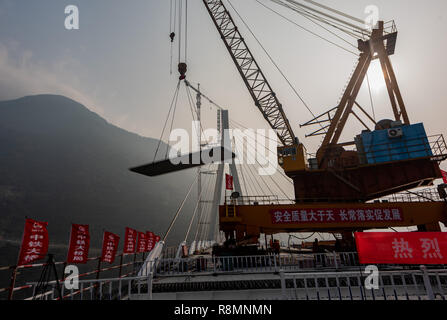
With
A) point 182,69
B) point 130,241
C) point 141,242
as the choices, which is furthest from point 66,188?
point 130,241

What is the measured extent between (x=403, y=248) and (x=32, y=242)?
44.0 ft

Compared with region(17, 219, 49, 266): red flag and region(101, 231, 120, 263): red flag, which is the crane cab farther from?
region(17, 219, 49, 266): red flag

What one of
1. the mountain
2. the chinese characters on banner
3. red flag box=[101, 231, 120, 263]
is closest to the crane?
the chinese characters on banner

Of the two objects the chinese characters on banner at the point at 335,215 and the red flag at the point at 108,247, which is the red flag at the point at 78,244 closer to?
the red flag at the point at 108,247

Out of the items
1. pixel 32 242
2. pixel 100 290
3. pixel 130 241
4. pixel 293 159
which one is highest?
pixel 293 159

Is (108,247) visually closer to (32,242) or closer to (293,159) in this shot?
(32,242)

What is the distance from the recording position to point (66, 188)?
138 meters

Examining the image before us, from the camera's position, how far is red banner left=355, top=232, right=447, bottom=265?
8305 mm

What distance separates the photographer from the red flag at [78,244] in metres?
10.8

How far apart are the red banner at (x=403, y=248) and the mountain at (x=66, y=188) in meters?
120

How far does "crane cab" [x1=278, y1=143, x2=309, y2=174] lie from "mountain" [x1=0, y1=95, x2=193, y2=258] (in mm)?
112433

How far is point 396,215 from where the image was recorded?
16.6 metres
